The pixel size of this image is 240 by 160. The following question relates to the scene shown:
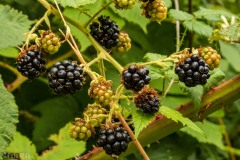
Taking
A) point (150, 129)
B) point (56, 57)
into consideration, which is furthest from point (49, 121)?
point (150, 129)

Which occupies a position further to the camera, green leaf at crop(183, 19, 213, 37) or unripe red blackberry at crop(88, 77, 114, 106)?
green leaf at crop(183, 19, 213, 37)

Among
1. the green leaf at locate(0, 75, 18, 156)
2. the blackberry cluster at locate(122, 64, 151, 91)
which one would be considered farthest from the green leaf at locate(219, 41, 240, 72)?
the green leaf at locate(0, 75, 18, 156)

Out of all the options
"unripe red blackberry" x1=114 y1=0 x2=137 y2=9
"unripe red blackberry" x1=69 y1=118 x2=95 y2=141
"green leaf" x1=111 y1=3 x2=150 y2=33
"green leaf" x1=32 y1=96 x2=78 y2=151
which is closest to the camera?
"unripe red blackberry" x1=69 y1=118 x2=95 y2=141

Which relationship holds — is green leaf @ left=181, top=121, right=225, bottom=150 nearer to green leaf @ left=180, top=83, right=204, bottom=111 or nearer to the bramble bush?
the bramble bush

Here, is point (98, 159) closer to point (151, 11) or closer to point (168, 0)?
point (151, 11)

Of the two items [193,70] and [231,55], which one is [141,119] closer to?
[193,70]

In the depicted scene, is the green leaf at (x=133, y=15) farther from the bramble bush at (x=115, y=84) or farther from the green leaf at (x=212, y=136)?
the green leaf at (x=212, y=136)
